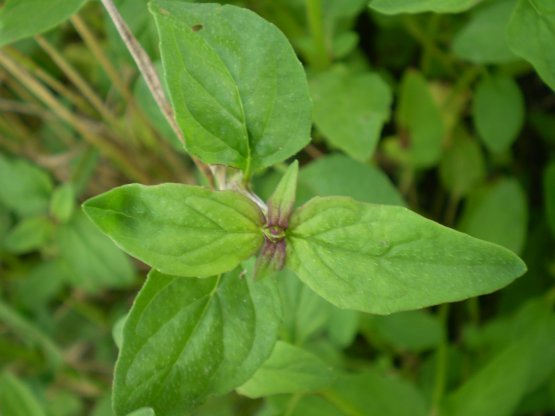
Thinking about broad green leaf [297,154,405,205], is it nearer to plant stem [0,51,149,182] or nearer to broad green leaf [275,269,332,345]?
broad green leaf [275,269,332,345]

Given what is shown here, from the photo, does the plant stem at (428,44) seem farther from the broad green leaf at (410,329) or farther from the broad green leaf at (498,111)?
the broad green leaf at (410,329)

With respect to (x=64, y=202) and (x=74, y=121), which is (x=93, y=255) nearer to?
(x=64, y=202)

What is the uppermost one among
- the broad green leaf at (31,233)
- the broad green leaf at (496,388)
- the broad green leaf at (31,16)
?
the broad green leaf at (31,16)

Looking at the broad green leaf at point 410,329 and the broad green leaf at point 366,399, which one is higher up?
the broad green leaf at point 366,399

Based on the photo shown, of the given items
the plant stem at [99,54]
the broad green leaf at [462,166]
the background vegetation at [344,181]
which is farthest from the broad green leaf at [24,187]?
the broad green leaf at [462,166]

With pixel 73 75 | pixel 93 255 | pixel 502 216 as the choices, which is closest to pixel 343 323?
pixel 502 216

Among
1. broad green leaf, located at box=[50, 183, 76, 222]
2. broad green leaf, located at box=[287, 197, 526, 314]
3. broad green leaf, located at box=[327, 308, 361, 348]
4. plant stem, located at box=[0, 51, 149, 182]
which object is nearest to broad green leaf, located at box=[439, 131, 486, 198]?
broad green leaf, located at box=[327, 308, 361, 348]
